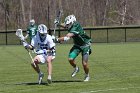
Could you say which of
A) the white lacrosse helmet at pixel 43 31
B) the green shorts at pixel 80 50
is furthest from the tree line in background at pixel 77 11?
the white lacrosse helmet at pixel 43 31

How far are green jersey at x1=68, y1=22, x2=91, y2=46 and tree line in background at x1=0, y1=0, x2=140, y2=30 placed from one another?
1759 inches

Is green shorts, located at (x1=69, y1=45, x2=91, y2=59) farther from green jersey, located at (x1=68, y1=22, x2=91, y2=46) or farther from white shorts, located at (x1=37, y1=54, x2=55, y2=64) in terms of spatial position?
white shorts, located at (x1=37, y1=54, x2=55, y2=64)

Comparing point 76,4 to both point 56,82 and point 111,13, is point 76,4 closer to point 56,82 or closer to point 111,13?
point 111,13

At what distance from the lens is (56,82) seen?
51.6 feet

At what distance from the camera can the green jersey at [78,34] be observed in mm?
15359

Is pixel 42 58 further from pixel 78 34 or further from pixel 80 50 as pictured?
pixel 80 50

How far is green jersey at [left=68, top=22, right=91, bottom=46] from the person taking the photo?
15.4 metres

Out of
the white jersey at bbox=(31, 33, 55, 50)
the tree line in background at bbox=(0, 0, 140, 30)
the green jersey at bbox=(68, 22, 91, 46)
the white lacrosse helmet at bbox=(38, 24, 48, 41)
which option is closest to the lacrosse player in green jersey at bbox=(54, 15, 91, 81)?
the green jersey at bbox=(68, 22, 91, 46)

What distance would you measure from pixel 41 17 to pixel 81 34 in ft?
152

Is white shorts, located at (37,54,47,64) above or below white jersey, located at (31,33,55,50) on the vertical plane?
below

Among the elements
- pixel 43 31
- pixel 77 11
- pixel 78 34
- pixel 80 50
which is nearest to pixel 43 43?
pixel 43 31

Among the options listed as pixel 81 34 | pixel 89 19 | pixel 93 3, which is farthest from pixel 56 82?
pixel 93 3

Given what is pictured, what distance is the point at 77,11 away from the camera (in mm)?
68250

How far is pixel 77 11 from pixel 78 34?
52.9 m
